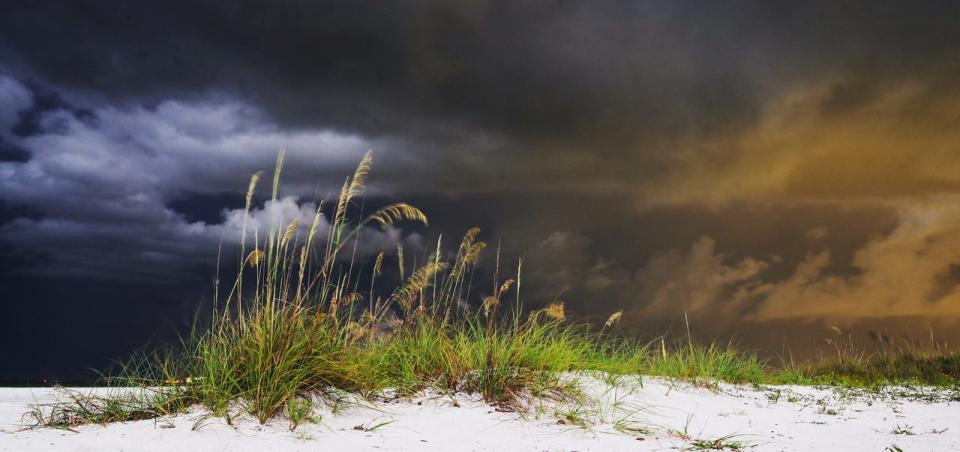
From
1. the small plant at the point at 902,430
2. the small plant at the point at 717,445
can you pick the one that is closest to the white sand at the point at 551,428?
the small plant at the point at 902,430

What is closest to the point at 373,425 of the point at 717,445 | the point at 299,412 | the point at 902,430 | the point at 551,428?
the point at 299,412

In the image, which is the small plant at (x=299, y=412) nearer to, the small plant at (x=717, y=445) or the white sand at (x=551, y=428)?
the white sand at (x=551, y=428)

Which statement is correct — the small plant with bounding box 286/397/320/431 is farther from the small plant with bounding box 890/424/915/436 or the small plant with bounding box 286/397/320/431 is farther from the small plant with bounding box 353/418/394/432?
the small plant with bounding box 890/424/915/436

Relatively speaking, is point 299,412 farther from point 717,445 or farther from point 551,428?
point 717,445

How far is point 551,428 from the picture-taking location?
581 cm

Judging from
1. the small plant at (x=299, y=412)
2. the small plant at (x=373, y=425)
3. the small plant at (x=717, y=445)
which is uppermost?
the small plant at (x=299, y=412)

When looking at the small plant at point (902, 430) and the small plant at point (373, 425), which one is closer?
the small plant at point (373, 425)

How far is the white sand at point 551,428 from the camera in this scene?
5.27m

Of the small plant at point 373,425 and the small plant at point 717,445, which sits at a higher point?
the small plant at point 373,425

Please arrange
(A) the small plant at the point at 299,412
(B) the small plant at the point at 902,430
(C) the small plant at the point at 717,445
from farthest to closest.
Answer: (B) the small plant at the point at 902,430 < (C) the small plant at the point at 717,445 < (A) the small plant at the point at 299,412

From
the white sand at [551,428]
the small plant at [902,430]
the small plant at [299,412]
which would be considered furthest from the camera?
the small plant at [902,430]

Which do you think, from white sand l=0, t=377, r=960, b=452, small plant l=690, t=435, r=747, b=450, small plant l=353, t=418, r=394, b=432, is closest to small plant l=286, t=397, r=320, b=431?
white sand l=0, t=377, r=960, b=452

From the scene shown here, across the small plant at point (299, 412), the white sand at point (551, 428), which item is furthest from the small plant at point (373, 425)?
the small plant at point (299, 412)

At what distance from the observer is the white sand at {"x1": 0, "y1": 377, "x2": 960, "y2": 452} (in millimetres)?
5273
